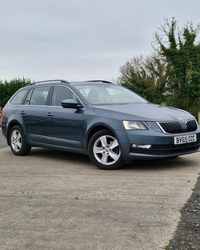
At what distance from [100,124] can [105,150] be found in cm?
45

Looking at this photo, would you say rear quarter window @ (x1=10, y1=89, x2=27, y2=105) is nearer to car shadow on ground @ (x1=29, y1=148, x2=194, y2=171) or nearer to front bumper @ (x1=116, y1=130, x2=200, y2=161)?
car shadow on ground @ (x1=29, y1=148, x2=194, y2=171)

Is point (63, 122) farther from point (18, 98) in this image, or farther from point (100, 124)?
point (18, 98)

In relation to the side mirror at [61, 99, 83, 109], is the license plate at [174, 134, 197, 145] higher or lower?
lower

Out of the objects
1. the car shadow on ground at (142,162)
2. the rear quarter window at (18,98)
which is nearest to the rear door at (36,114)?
the rear quarter window at (18,98)

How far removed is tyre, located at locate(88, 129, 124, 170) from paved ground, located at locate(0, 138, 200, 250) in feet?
0.64

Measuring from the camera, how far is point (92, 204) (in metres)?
4.29

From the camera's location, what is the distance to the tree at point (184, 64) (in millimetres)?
38156

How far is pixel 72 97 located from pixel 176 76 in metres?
33.5

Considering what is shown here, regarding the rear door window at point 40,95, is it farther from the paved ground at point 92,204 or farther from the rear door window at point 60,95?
the paved ground at point 92,204

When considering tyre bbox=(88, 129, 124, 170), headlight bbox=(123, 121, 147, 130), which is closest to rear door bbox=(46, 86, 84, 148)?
tyre bbox=(88, 129, 124, 170)

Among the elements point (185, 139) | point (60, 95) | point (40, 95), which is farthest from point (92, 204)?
point (40, 95)

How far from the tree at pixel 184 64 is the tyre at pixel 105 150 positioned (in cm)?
3253

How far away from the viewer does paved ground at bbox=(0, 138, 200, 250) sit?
3.19 m

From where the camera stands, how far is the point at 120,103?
7078mm
